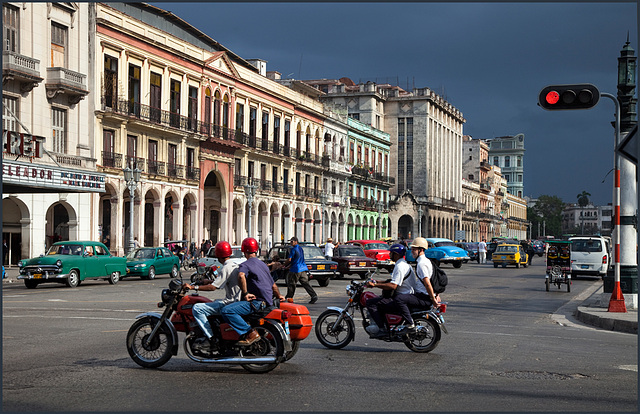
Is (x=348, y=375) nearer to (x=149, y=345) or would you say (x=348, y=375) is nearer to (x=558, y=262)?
(x=149, y=345)

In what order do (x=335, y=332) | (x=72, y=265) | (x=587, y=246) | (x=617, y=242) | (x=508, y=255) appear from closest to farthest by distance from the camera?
1. (x=335, y=332)
2. (x=617, y=242)
3. (x=72, y=265)
4. (x=587, y=246)
5. (x=508, y=255)

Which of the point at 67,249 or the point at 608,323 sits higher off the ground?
the point at 67,249

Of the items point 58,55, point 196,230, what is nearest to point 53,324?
point 58,55

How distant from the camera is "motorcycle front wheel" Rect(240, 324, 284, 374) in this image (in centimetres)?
1008

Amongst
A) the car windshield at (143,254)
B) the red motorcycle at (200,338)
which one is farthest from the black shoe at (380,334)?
the car windshield at (143,254)

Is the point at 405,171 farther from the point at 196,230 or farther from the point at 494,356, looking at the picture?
the point at 494,356

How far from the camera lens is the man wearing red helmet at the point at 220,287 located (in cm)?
1012

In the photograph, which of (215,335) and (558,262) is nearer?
(215,335)

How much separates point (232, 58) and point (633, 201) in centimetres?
5043

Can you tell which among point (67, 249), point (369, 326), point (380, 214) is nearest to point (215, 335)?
point (369, 326)

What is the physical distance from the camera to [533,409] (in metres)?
8.15

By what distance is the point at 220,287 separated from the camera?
Result: 33.5 feet

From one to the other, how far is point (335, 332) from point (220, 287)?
3081mm

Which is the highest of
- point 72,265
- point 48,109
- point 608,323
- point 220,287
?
point 48,109
